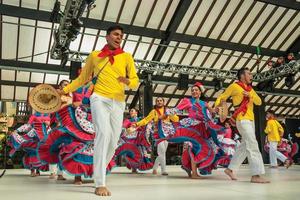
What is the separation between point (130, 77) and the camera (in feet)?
9.70

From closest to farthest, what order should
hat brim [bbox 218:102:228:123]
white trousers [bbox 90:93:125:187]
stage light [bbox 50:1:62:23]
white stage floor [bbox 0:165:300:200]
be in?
white stage floor [bbox 0:165:300:200] → white trousers [bbox 90:93:125:187] → hat brim [bbox 218:102:228:123] → stage light [bbox 50:1:62:23]

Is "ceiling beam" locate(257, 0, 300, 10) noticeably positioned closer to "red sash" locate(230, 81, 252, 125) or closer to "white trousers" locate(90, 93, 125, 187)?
"red sash" locate(230, 81, 252, 125)

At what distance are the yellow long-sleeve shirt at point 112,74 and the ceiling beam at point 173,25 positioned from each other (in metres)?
7.35

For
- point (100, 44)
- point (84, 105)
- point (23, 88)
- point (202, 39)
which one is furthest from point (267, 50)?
point (84, 105)

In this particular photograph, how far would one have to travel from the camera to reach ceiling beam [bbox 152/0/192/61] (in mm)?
10039

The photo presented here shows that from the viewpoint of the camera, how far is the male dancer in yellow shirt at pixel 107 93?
2.75 metres

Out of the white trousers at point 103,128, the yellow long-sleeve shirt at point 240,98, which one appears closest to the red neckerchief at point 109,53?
the white trousers at point 103,128

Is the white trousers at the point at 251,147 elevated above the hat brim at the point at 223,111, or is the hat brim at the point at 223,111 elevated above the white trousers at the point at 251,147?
the hat brim at the point at 223,111

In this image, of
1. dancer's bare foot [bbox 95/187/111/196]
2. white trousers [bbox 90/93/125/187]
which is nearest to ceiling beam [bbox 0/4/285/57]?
white trousers [bbox 90/93/125/187]

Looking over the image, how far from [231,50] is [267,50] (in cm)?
130

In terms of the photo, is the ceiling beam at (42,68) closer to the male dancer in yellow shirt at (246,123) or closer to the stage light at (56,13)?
the stage light at (56,13)

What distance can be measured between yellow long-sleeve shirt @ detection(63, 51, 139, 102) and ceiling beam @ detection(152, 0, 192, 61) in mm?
7350

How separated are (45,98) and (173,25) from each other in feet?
25.8

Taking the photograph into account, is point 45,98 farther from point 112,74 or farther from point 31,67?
point 31,67
